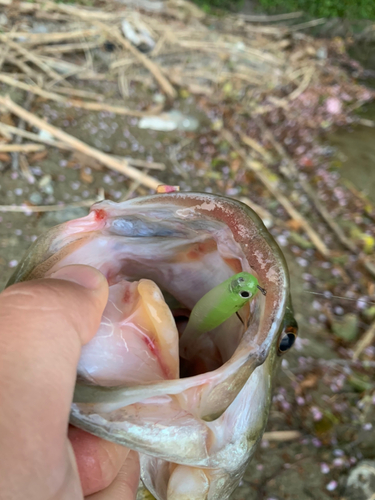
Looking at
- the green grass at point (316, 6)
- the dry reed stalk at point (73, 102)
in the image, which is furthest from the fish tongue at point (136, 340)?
the green grass at point (316, 6)

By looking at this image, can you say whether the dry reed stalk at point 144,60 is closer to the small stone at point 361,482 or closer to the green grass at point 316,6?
the green grass at point 316,6

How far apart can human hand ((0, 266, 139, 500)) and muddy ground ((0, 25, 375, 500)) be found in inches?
73.8

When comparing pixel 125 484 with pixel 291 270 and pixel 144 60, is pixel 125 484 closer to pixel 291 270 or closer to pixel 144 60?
pixel 291 270

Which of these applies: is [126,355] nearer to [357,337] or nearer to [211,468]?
[211,468]

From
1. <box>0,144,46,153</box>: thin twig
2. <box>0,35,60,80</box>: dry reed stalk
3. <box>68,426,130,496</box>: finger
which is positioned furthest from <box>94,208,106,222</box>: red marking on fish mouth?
<box>0,35,60,80</box>: dry reed stalk

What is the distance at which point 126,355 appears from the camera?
A: 1.02 meters

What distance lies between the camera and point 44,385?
0.72 metres

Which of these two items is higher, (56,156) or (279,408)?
(56,156)

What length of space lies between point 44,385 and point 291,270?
3.08 meters

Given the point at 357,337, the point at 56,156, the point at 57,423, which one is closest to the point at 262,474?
the point at 357,337

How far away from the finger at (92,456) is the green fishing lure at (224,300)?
1.33 feet

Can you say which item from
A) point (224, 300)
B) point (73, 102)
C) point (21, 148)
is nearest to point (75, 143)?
point (21, 148)

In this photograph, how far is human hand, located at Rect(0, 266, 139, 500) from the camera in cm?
67

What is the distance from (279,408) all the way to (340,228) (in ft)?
6.54
